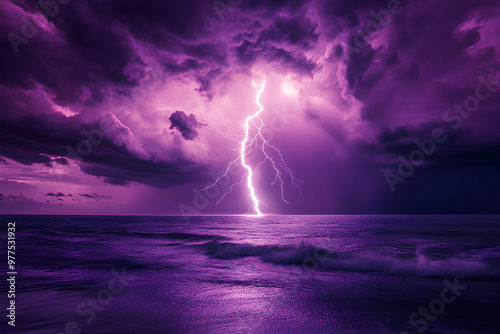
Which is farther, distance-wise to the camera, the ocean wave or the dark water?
the ocean wave

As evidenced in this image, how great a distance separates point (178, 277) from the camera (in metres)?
7.85

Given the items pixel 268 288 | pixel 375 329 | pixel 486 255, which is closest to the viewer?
pixel 375 329

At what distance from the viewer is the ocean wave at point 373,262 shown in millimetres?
8492

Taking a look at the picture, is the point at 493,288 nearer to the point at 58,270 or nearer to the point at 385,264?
the point at 385,264

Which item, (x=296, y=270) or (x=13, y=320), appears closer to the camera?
(x=13, y=320)

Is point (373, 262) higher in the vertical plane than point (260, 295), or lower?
higher

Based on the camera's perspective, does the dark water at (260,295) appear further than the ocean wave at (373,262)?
No

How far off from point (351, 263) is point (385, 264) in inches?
51.5

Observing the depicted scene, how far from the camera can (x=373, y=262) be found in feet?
32.2

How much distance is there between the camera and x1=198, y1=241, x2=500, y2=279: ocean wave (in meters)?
8.49

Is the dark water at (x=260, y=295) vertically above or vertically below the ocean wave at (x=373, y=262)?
below

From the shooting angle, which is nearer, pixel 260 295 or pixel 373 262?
pixel 260 295

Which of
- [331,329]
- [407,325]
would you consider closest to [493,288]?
[407,325]

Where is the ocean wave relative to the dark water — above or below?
above
